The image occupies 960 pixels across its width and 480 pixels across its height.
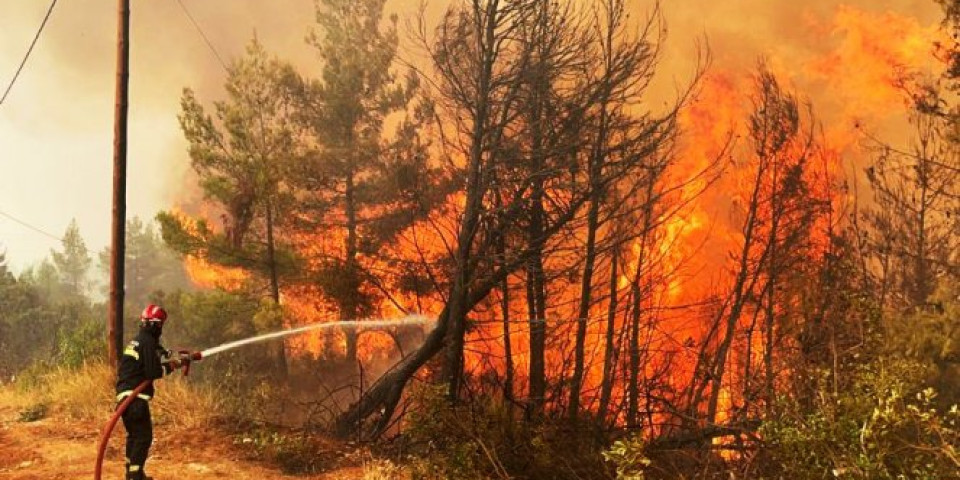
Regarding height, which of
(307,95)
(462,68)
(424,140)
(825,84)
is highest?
(825,84)

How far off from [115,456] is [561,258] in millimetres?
6652

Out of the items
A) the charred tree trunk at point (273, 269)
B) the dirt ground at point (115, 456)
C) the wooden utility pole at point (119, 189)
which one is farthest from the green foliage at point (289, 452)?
the charred tree trunk at point (273, 269)

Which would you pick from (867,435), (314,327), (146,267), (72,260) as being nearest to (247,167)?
(314,327)

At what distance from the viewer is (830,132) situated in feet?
77.6

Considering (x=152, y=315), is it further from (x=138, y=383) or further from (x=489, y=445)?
(x=489, y=445)

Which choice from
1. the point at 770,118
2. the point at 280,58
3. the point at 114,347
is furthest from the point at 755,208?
the point at 280,58

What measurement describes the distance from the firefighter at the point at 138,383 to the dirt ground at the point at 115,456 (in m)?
0.72

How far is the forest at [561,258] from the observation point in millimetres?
6215

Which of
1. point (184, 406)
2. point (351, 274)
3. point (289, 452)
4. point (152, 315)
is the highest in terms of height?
point (351, 274)

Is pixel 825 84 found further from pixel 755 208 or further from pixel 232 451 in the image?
pixel 232 451

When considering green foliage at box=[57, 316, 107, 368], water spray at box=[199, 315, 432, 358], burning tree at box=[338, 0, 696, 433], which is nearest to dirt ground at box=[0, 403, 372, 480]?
water spray at box=[199, 315, 432, 358]

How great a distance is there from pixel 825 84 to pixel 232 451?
34.0 metres

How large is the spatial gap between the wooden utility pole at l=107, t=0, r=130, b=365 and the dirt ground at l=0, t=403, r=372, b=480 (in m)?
1.63

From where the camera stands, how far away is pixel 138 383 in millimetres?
6066
